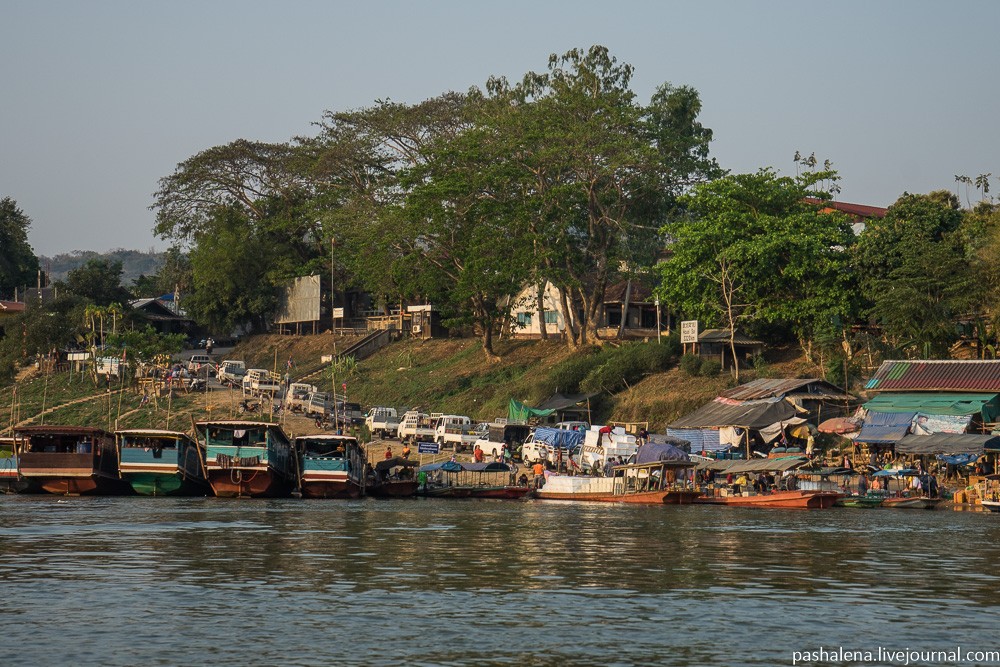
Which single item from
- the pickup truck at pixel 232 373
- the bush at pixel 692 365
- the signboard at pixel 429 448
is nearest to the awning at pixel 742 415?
the bush at pixel 692 365

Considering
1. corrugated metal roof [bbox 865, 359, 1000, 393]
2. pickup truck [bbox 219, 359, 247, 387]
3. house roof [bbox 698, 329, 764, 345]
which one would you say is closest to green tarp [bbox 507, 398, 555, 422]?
house roof [bbox 698, 329, 764, 345]

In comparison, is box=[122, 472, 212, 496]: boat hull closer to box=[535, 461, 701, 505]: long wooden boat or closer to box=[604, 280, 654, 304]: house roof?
box=[535, 461, 701, 505]: long wooden boat

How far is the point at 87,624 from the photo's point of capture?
19.2 m

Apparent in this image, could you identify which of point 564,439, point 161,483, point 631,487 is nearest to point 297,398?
point 161,483

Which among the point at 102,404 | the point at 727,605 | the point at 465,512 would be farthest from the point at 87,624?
the point at 102,404

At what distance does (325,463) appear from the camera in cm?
5078

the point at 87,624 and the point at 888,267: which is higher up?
the point at 888,267

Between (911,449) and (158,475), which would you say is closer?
(911,449)

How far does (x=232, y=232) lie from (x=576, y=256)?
109ft

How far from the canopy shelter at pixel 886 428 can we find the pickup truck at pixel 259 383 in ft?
112

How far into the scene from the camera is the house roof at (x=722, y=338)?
64125mm

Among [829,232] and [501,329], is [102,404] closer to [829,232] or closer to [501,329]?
[501,329]

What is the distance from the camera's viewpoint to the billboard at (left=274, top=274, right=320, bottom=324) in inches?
3669

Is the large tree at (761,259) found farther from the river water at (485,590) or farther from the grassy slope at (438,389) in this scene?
the river water at (485,590)
